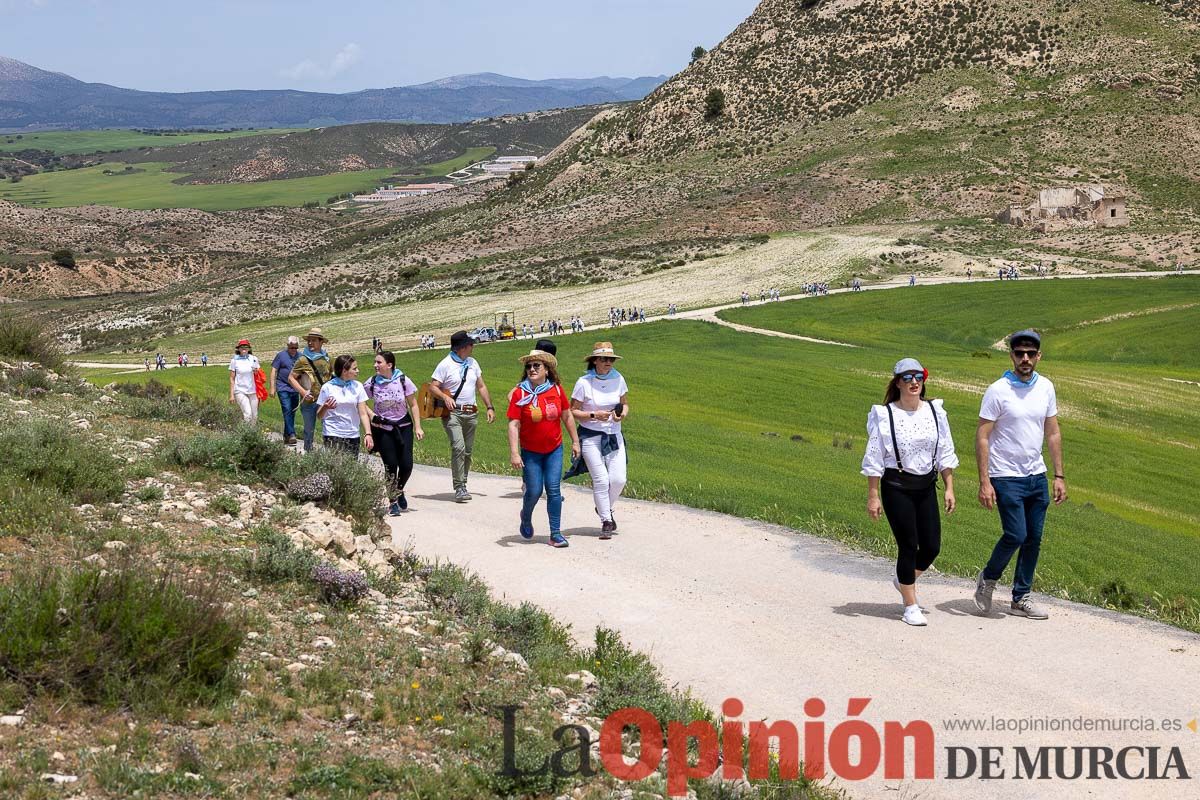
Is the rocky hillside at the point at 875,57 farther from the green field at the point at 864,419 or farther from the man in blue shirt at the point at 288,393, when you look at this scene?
the man in blue shirt at the point at 288,393

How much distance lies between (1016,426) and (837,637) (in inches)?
96.9

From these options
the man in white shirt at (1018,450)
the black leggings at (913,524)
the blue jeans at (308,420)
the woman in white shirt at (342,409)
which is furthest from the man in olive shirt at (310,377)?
the man in white shirt at (1018,450)

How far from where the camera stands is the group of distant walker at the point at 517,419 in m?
12.4

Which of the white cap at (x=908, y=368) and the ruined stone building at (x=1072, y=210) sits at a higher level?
the ruined stone building at (x=1072, y=210)

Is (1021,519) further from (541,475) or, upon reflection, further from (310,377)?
(310,377)

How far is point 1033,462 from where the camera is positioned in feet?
31.8

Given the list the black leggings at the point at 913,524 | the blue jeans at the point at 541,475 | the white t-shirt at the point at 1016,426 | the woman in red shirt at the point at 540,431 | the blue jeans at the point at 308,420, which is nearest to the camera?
the black leggings at the point at 913,524

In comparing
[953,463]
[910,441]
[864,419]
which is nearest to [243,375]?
[910,441]

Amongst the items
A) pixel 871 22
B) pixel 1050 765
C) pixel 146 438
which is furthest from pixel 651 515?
pixel 871 22

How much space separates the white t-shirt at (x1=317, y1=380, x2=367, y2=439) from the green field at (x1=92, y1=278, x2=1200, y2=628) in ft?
13.1

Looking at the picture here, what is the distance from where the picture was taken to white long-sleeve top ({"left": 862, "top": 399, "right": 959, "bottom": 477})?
942 centimetres

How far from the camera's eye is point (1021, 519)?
384 inches

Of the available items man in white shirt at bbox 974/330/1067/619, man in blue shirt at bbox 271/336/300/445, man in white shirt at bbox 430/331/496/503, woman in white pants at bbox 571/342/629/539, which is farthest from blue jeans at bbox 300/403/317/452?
man in white shirt at bbox 974/330/1067/619

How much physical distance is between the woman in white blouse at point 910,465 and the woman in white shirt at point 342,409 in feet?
22.2
